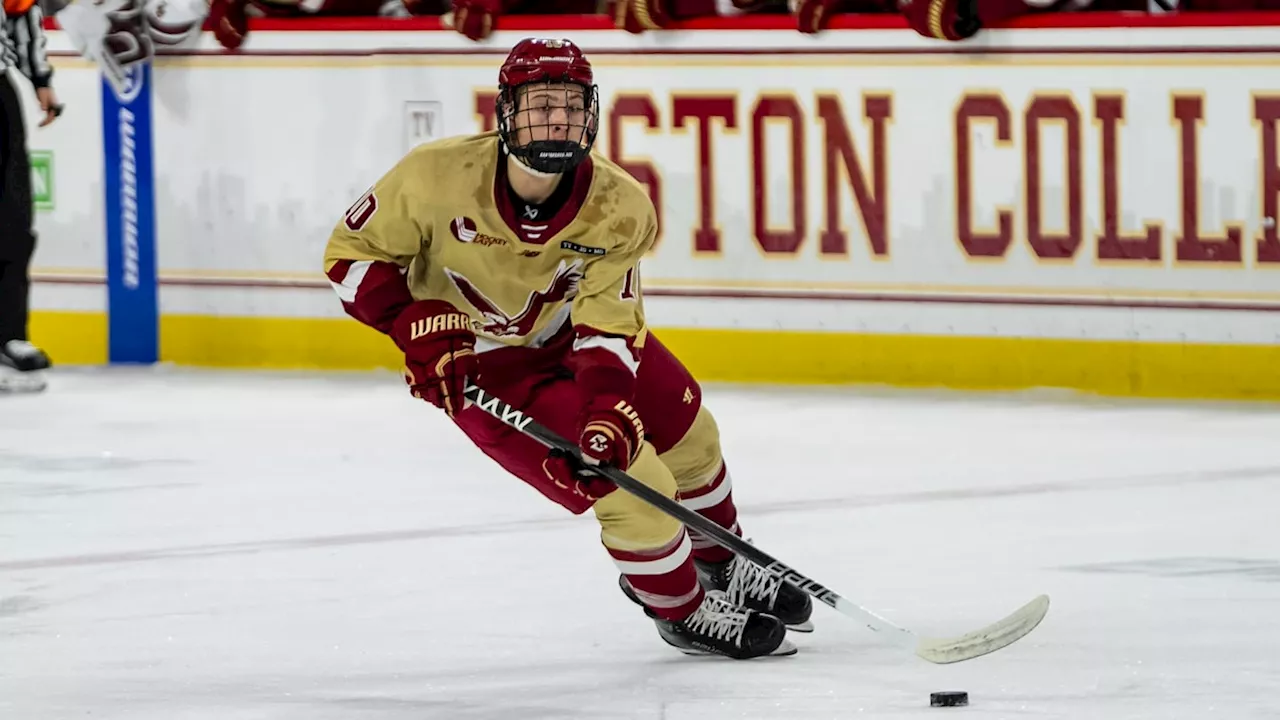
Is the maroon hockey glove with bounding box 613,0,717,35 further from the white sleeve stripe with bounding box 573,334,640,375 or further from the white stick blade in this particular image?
the white stick blade

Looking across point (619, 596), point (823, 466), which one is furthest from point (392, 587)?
point (823, 466)

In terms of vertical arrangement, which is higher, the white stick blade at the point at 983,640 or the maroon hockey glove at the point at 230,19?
the maroon hockey glove at the point at 230,19

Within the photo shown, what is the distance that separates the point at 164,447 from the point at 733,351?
1684mm

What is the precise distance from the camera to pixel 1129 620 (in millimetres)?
3711

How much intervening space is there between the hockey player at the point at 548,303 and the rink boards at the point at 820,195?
9.30 feet

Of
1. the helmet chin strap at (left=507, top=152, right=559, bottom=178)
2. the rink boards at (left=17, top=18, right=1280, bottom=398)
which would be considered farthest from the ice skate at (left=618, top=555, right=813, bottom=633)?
the rink boards at (left=17, top=18, right=1280, bottom=398)

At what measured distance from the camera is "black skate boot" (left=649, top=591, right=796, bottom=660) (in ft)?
11.5

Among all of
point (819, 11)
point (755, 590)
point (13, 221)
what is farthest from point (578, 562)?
point (13, 221)

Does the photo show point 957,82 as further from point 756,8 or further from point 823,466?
point 823,466

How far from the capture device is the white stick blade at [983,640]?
337 cm

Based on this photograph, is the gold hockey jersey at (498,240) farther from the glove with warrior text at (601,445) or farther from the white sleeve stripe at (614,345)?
the glove with warrior text at (601,445)

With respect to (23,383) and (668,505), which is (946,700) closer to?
(668,505)

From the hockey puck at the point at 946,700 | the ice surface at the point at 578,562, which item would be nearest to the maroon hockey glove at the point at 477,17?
the ice surface at the point at 578,562

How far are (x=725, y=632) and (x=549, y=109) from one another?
0.82 meters
